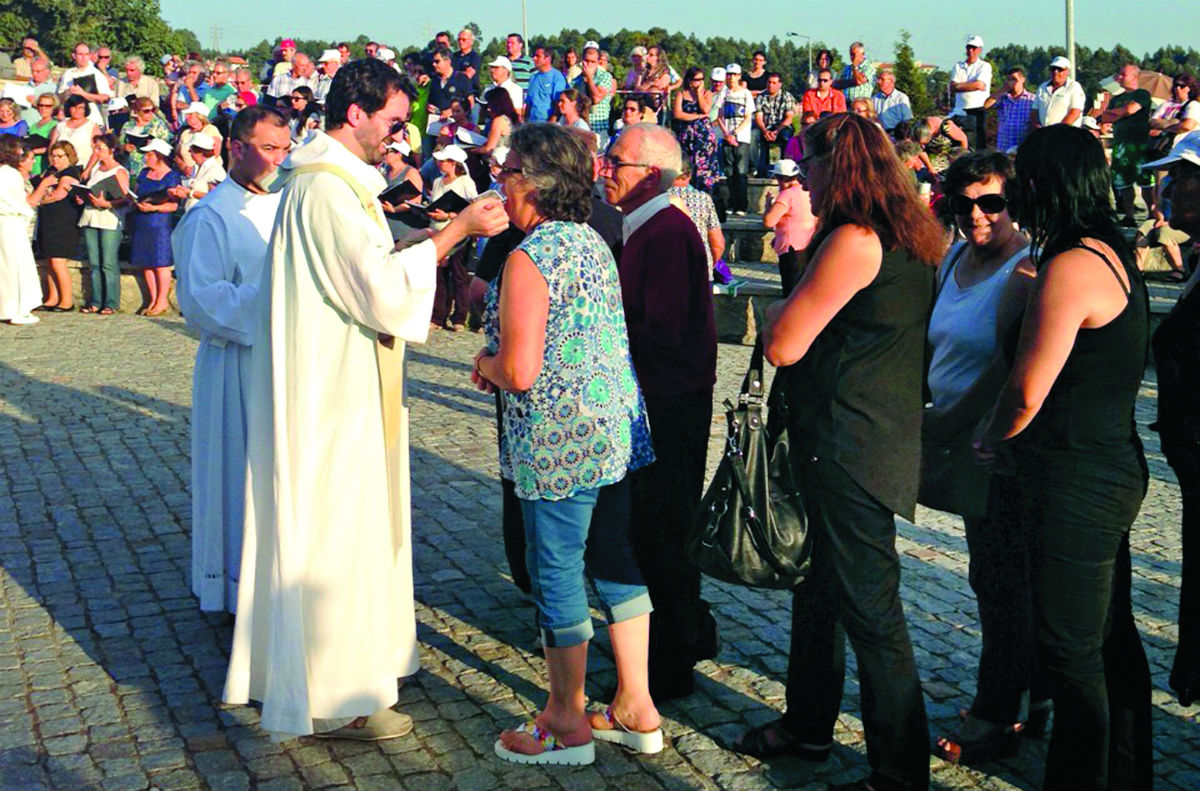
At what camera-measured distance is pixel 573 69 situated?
63.5 ft

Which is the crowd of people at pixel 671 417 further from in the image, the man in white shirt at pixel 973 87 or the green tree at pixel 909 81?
the green tree at pixel 909 81

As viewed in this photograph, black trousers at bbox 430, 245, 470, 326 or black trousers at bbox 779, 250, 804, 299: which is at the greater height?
black trousers at bbox 779, 250, 804, 299

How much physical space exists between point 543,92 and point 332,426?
46.1ft

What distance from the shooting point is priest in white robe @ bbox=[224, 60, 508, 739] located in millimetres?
4297

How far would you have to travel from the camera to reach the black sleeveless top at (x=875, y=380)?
3744 millimetres

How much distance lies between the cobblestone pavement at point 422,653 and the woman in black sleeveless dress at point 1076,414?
69cm

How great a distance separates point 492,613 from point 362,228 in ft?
6.83

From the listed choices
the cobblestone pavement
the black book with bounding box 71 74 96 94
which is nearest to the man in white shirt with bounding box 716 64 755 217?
the black book with bounding box 71 74 96 94

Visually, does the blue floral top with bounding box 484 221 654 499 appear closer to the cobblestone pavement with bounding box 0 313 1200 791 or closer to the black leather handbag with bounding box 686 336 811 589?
the black leather handbag with bounding box 686 336 811 589

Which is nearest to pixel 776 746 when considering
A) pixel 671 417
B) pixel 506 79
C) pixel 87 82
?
pixel 671 417

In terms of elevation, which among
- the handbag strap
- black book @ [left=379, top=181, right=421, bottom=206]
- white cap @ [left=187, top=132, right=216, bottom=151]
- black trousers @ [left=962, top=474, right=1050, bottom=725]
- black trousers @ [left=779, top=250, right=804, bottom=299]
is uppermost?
white cap @ [left=187, top=132, right=216, bottom=151]

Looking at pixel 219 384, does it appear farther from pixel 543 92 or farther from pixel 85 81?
pixel 85 81

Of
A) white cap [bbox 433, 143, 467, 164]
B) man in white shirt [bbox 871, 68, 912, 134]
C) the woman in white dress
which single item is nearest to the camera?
white cap [bbox 433, 143, 467, 164]

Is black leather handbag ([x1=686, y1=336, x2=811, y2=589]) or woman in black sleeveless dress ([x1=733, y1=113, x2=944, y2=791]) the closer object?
woman in black sleeveless dress ([x1=733, y1=113, x2=944, y2=791])
